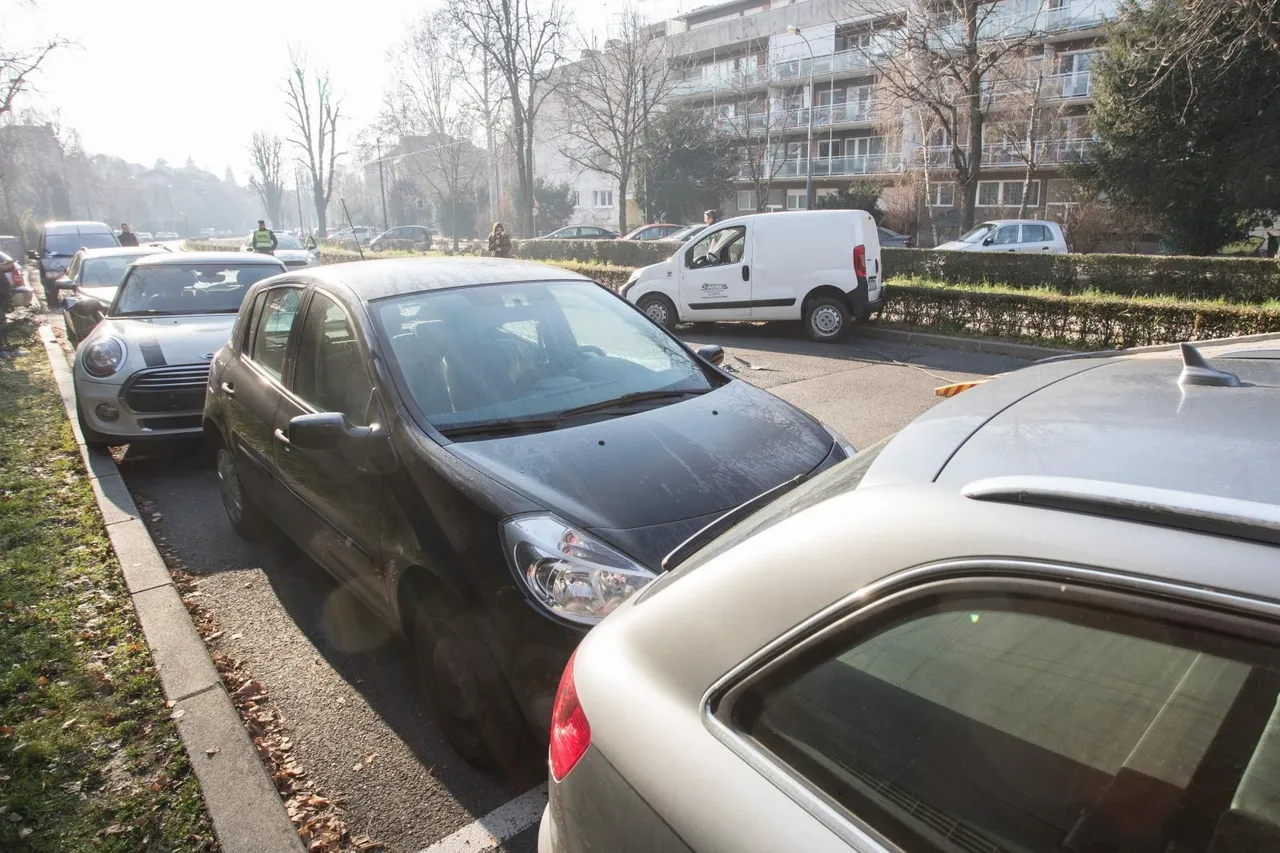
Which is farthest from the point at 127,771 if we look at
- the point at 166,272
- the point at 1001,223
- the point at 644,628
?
the point at 1001,223

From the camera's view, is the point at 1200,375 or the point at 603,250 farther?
the point at 603,250

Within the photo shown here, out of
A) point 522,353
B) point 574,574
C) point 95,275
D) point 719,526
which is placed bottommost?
point 574,574

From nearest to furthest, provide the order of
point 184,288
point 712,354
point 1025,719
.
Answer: point 1025,719, point 712,354, point 184,288

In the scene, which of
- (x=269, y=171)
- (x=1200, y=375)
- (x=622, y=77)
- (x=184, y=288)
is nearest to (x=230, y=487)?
(x=184, y=288)

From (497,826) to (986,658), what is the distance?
2.04 meters

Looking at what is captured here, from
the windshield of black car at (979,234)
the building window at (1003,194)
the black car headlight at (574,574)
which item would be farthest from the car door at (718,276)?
the building window at (1003,194)

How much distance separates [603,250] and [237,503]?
72.1 ft

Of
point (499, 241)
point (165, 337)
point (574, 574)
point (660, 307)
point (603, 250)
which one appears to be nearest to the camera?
point (574, 574)

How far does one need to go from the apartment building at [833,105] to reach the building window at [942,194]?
0.23ft

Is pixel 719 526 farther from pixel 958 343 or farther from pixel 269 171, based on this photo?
pixel 269 171

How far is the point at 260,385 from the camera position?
444 cm

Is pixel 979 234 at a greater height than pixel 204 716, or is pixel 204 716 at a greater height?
pixel 979 234

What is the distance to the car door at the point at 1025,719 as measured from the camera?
1.02 m

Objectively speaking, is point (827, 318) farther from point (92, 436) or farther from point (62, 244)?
point (62, 244)
